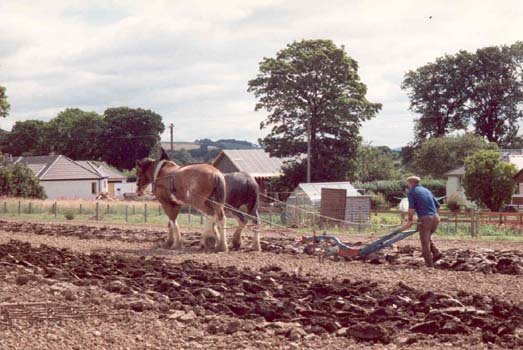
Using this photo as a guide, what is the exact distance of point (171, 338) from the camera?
27.5 ft

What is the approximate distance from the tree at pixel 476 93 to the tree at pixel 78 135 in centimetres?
4696

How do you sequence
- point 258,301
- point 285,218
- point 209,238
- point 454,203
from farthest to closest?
point 454,203 < point 285,218 < point 209,238 < point 258,301

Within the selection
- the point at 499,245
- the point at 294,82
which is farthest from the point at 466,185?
the point at 499,245

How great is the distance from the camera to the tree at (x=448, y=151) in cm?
6306

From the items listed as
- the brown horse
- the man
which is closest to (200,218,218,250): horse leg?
the brown horse

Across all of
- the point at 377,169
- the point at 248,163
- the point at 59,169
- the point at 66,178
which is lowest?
the point at 66,178

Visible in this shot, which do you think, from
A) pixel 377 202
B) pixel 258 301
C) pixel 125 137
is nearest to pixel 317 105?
pixel 377 202

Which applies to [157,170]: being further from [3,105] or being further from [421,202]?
[3,105]

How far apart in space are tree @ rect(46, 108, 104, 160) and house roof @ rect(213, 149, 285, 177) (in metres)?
46.0

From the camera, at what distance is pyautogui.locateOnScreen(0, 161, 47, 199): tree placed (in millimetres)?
50406

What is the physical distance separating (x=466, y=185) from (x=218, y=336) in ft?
119

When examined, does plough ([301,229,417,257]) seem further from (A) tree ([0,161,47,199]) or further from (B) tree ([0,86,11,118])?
(A) tree ([0,161,47,199])

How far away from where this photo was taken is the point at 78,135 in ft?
350

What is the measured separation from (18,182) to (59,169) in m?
17.7
